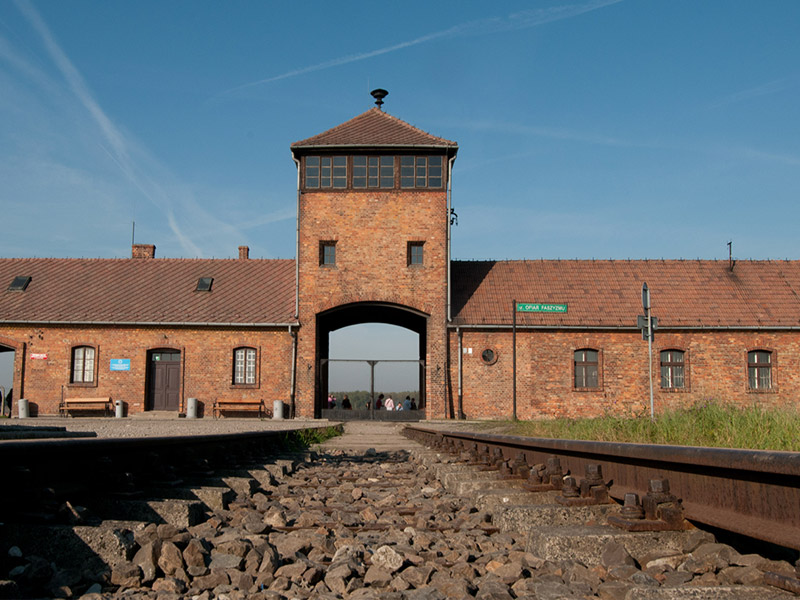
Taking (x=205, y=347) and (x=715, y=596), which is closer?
(x=715, y=596)

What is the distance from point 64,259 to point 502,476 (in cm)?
3094

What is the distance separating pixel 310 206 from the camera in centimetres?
2823

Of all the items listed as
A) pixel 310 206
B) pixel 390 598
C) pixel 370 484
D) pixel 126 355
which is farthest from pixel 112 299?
pixel 390 598

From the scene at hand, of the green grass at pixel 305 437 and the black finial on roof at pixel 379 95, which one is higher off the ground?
the black finial on roof at pixel 379 95

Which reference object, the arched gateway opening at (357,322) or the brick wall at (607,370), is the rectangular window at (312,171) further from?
the brick wall at (607,370)

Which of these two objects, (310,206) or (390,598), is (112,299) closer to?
(310,206)

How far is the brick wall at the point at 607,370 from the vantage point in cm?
2734

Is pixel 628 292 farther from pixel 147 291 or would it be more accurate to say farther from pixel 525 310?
pixel 147 291

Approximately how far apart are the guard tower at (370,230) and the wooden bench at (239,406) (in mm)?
1535

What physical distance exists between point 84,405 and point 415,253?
13.5 meters

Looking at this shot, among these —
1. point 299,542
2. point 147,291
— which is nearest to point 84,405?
point 147,291

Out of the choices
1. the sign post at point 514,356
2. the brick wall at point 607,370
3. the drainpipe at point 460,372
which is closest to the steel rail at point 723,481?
the sign post at point 514,356

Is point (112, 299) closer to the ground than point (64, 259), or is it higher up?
closer to the ground

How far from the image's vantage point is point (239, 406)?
27797 mm
